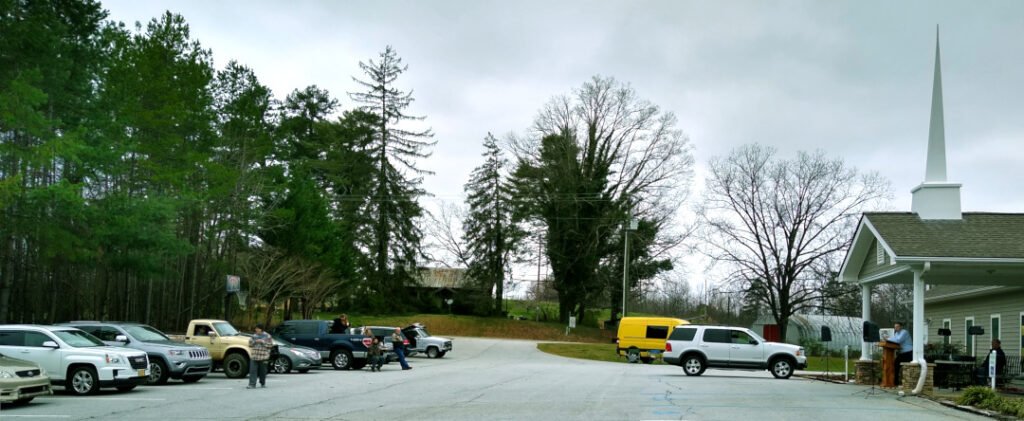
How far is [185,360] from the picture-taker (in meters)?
20.1

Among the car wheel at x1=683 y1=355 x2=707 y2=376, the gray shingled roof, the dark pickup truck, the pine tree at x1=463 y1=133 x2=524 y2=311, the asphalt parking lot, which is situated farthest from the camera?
the pine tree at x1=463 y1=133 x2=524 y2=311

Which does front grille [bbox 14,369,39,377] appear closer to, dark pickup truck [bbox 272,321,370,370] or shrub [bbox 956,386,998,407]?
dark pickup truck [bbox 272,321,370,370]

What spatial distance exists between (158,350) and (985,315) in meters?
26.1

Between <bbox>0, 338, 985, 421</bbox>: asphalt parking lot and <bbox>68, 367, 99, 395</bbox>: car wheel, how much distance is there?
24 cm

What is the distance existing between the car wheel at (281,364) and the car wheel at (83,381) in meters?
8.48

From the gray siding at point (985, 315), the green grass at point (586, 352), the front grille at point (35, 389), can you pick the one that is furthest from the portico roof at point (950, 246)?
the green grass at point (586, 352)

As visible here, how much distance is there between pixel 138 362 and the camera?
17719 mm

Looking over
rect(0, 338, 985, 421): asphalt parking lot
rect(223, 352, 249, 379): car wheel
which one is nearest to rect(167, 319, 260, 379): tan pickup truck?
rect(223, 352, 249, 379): car wheel

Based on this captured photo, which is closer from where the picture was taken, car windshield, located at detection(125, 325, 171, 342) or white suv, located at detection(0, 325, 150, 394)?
white suv, located at detection(0, 325, 150, 394)

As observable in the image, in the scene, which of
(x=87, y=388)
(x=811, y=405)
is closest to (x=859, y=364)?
(x=811, y=405)

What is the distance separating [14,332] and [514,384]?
10.9 m

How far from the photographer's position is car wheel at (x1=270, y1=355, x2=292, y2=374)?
25.5 meters

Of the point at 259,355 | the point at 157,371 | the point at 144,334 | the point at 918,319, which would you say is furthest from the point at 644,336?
the point at 157,371

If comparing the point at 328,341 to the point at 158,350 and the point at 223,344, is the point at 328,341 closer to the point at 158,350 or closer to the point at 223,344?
the point at 223,344
